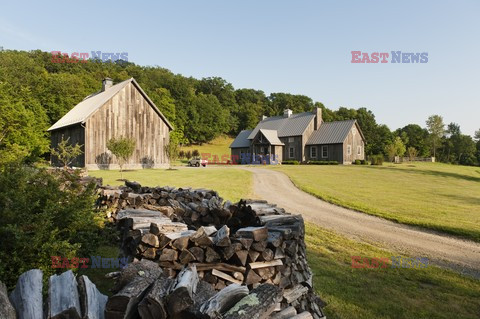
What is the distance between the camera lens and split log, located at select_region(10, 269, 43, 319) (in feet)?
8.45

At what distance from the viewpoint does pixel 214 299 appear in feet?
8.91

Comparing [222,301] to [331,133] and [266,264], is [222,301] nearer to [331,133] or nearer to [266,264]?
[266,264]

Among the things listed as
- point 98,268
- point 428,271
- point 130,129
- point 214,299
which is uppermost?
point 130,129

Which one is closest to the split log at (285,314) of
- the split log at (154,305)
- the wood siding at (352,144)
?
the split log at (154,305)

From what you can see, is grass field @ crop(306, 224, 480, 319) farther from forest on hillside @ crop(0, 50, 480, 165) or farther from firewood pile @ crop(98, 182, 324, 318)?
forest on hillside @ crop(0, 50, 480, 165)

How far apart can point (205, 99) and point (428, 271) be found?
83860 mm

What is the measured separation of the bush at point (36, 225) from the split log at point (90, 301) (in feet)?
5.96

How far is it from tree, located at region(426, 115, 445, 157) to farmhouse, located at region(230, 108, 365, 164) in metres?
46.0

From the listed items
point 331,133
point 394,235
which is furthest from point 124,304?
point 331,133

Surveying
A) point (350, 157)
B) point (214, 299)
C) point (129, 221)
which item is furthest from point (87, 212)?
point (350, 157)

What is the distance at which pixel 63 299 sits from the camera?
8.61 feet

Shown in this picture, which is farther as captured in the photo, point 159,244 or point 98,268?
point 98,268

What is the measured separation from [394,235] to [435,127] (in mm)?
87050

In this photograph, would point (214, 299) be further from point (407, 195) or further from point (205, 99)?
point (205, 99)
